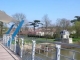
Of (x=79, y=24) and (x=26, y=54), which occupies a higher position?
(x=79, y=24)

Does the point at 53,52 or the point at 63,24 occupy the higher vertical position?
the point at 63,24

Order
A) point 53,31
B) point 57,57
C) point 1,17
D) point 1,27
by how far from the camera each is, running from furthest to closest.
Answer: point 53,31, point 1,27, point 1,17, point 57,57

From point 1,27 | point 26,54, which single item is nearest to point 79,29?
point 1,27

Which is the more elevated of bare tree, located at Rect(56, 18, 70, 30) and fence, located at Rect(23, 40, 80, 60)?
A: bare tree, located at Rect(56, 18, 70, 30)

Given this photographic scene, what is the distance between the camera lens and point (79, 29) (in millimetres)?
55000

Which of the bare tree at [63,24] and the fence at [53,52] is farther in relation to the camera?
the bare tree at [63,24]

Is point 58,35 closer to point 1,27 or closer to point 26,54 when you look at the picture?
point 1,27

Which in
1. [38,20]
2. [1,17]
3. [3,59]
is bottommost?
[3,59]

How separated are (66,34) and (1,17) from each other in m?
35.5

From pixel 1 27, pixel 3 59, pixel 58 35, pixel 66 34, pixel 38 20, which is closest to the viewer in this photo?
pixel 3 59

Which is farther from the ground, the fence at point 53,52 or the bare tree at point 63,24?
the bare tree at point 63,24

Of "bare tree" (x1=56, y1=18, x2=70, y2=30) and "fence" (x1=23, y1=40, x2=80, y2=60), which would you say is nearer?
"fence" (x1=23, y1=40, x2=80, y2=60)

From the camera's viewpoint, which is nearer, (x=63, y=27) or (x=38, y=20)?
(x=63, y=27)

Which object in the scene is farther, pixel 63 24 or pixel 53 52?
pixel 63 24
